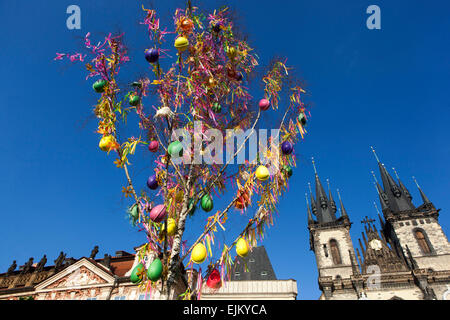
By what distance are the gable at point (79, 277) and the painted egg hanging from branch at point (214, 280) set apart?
16504mm

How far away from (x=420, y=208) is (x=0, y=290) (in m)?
49.4

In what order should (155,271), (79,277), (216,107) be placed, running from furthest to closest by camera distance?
1. (79,277)
2. (216,107)
3. (155,271)

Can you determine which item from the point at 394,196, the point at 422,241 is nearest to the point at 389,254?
the point at 422,241

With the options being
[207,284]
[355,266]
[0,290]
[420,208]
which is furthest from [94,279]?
[420,208]

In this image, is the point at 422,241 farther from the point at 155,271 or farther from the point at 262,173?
the point at 155,271

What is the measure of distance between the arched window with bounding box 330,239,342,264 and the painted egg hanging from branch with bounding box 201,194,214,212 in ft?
124

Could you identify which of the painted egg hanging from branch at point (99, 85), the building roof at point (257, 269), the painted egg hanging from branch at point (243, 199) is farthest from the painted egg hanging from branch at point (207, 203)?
the building roof at point (257, 269)

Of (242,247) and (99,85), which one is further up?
(99,85)

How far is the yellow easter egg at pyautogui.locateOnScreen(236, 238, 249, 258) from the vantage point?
2.88 meters

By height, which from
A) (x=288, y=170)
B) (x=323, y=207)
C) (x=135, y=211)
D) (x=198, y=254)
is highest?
(x=323, y=207)

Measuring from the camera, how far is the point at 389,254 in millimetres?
34938

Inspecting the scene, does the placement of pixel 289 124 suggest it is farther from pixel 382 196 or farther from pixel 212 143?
pixel 382 196

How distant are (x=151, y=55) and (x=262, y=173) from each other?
225 cm
